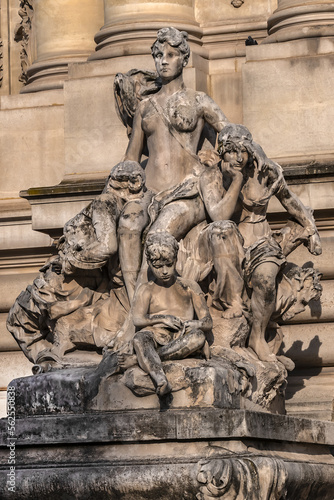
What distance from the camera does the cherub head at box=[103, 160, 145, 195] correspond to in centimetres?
1560

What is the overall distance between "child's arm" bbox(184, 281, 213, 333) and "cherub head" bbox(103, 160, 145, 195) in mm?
1490

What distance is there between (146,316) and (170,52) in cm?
292

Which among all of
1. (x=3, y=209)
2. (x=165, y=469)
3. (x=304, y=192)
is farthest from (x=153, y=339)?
(x=3, y=209)

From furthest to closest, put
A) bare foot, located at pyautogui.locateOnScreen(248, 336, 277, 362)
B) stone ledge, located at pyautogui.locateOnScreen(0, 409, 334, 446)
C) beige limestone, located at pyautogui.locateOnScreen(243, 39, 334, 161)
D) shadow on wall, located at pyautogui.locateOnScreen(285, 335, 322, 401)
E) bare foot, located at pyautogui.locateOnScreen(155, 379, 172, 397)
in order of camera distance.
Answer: beige limestone, located at pyautogui.locateOnScreen(243, 39, 334, 161) < shadow on wall, located at pyautogui.locateOnScreen(285, 335, 322, 401) < bare foot, located at pyautogui.locateOnScreen(248, 336, 277, 362) < bare foot, located at pyautogui.locateOnScreen(155, 379, 172, 397) < stone ledge, located at pyautogui.locateOnScreen(0, 409, 334, 446)

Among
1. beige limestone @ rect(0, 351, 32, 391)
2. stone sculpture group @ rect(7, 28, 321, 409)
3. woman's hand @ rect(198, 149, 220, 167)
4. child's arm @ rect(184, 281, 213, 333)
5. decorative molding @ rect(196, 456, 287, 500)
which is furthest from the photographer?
beige limestone @ rect(0, 351, 32, 391)

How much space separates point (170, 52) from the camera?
1602 cm

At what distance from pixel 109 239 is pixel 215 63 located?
3.73 metres

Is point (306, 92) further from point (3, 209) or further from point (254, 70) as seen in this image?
point (3, 209)

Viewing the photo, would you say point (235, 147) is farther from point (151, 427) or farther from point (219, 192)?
point (151, 427)

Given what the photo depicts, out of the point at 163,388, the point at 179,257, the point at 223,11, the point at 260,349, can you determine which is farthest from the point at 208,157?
the point at 223,11

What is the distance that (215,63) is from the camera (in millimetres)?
18516

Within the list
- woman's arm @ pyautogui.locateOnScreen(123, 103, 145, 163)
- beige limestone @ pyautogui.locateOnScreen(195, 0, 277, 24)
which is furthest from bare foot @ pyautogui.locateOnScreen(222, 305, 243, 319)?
beige limestone @ pyautogui.locateOnScreen(195, 0, 277, 24)

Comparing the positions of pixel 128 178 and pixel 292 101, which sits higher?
pixel 292 101

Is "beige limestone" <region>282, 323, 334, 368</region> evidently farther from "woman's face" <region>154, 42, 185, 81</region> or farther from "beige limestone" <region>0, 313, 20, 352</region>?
"beige limestone" <region>0, 313, 20, 352</region>
